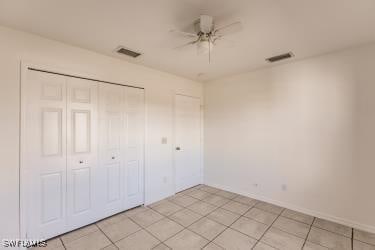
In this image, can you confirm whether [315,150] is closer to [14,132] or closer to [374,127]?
[374,127]

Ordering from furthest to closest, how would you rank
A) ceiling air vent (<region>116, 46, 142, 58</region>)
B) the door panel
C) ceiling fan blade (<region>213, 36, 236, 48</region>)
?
the door panel → ceiling air vent (<region>116, 46, 142, 58</region>) → ceiling fan blade (<region>213, 36, 236, 48</region>)

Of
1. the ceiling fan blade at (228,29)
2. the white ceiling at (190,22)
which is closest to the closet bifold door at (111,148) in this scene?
the white ceiling at (190,22)

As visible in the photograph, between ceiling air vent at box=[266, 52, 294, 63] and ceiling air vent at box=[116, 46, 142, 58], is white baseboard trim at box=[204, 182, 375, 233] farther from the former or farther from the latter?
ceiling air vent at box=[116, 46, 142, 58]

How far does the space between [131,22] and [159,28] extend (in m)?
0.31

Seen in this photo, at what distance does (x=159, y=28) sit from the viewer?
205 centimetres

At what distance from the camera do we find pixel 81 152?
250 cm

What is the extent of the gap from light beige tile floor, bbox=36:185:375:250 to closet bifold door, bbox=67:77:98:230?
252 mm

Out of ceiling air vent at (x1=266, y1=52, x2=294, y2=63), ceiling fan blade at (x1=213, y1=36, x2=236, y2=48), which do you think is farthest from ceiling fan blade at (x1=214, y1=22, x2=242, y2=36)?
ceiling air vent at (x1=266, y1=52, x2=294, y2=63)

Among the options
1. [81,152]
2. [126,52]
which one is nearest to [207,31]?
[126,52]

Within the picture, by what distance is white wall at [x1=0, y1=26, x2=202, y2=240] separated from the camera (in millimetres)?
1945

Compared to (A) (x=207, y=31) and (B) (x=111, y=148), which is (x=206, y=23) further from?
(B) (x=111, y=148)

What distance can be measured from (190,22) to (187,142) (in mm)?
2628

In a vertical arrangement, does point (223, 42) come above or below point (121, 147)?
above

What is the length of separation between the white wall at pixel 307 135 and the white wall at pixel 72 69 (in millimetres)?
1315
